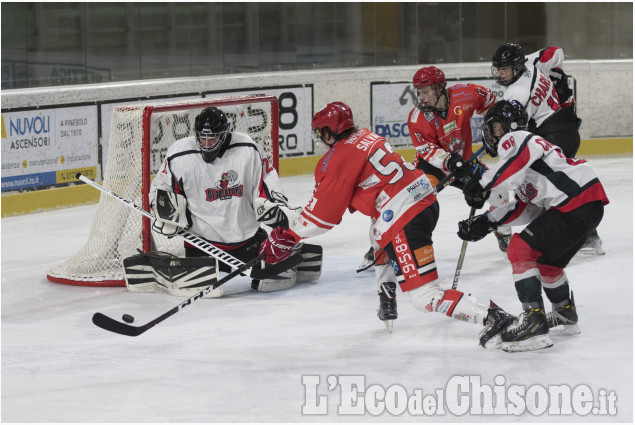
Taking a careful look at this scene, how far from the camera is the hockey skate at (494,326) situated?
3.75m

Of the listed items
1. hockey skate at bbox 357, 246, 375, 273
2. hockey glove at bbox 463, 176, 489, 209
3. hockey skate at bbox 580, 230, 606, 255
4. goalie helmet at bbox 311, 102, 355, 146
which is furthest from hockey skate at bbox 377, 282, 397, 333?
hockey skate at bbox 580, 230, 606, 255

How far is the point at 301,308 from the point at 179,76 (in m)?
4.05

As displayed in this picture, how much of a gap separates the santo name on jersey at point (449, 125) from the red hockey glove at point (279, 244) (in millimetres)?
1289

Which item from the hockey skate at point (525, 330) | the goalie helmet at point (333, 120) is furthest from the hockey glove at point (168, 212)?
the hockey skate at point (525, 330)

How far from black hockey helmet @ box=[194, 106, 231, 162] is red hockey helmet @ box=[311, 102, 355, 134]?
1.08 metres

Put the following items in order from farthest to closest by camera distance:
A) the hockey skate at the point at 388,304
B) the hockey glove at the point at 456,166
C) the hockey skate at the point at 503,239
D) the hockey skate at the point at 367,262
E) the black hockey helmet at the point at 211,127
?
the hockey skate at the point at 503,239, the hockey skate at the point at 367,262, the black hockey helmet at the point at 211,127, the hockey glove at the point at 456,166, the hockey skate at the point at 388,304

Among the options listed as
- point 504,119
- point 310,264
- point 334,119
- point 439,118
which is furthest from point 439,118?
point 334,119

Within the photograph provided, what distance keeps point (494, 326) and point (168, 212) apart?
5.62 feet

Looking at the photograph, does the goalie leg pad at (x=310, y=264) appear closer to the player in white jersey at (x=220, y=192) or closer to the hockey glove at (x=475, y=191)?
the player in white jersey at (x=220, y=192)

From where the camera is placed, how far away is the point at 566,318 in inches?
159

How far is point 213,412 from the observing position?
332cm

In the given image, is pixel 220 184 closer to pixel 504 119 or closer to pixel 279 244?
pixel 279 244

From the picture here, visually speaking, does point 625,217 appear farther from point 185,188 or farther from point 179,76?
point 179,76

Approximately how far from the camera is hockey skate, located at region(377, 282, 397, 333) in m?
4.14
